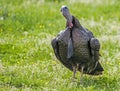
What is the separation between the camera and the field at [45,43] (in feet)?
32.8

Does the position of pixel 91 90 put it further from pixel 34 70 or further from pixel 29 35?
pixel 29 35

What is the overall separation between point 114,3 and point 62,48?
983 centimetres

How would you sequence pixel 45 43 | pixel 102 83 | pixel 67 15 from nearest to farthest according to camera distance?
pixel 67 15 → pixel 102 83 → pixel 45 43

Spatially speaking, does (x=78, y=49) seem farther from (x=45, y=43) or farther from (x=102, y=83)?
(x=45, y=43)

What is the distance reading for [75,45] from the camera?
981 cm

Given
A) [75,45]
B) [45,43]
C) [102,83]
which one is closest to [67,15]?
[75,45]

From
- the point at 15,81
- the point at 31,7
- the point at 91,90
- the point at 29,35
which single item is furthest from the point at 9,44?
the point at 31,7

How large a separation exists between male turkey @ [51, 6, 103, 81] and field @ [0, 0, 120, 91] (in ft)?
1.37

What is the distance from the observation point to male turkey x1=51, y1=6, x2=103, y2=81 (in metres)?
9.80

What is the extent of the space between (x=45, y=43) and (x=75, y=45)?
3653 millimetres

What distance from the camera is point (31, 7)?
1823 centimetres

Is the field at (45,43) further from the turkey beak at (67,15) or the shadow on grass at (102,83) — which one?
the turkey beak at (67,15)

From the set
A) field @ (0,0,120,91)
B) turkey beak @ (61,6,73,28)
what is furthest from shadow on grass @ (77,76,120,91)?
turkey beak @ (61,6,73,28)

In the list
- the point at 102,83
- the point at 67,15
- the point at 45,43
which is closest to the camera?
the point at 67,15
